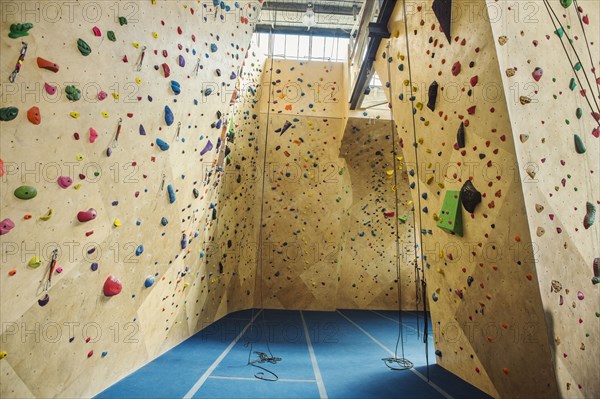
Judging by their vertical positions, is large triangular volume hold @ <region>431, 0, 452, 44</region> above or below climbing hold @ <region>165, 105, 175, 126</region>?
above

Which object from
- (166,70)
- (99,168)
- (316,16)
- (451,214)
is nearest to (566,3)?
(451,214)

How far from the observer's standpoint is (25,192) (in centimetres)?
159

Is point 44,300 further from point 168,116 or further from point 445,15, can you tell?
point 445,15

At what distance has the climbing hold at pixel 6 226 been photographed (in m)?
1.52

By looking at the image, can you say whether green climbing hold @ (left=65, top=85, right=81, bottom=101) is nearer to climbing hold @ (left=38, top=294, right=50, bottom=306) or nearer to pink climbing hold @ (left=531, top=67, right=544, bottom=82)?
climbing hold @ (left=38, top=294, right=50, bottom=306)

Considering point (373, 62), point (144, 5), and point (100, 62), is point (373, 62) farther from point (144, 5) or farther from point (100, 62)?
point (100, 62)

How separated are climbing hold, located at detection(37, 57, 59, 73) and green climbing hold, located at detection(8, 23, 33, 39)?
4.6 inches

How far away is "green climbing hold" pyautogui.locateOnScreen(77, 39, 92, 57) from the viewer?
175 cm

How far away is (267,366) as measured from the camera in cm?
324

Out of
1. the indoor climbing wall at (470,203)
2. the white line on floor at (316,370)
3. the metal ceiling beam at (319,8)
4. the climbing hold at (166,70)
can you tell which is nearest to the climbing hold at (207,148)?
the climbing hold at (166,70)

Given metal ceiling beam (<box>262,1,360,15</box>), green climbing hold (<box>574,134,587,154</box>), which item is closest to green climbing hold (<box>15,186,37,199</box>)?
green climbing hold (<box>574,134,587,154</box>)

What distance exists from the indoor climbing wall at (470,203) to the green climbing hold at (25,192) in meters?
2.52

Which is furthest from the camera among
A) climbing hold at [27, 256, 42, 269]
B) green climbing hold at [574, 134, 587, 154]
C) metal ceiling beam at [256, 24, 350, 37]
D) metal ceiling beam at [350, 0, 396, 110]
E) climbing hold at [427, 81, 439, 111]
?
metal ceiling beam at [256, 24, 350, 37]

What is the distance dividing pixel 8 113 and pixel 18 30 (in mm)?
366
